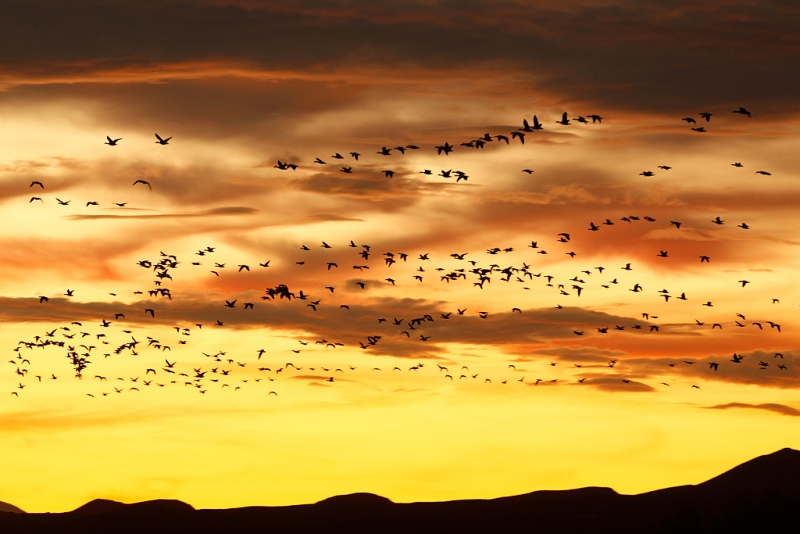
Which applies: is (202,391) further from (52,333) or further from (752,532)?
(752,532)

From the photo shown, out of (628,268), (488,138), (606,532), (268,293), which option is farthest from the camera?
(606,532)

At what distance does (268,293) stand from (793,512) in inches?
2132

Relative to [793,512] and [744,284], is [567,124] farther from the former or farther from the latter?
[793,512]

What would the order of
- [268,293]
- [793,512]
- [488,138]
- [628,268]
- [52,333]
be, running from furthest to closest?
1. [793,512]
2. [52,333]
3. [628,268]
4. [268,293]
5. [488,138]

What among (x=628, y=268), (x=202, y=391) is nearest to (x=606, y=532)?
(x=202, y=391)

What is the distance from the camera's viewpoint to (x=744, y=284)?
288ft

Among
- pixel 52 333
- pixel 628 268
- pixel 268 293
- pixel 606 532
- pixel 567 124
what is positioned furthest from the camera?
pixel 606 532

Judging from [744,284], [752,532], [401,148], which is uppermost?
[401,148]

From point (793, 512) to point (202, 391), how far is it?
55820 millimetres

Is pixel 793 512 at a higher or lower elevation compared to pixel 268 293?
lower

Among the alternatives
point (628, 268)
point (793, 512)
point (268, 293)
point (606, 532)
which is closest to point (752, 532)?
point (793, 512)

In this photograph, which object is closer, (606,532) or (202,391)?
(202,391)

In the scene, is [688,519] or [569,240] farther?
[688,519]

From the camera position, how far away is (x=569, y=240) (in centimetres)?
8912
